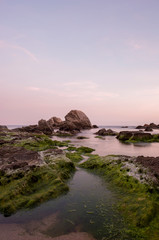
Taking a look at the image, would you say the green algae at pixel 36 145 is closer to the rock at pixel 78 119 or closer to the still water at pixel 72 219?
the still water at pixel 72 219

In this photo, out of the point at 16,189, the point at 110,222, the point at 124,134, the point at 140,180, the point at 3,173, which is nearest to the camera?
the point at 110,222

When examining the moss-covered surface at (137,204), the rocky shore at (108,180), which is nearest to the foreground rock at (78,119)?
the rocky shore at (108,180)

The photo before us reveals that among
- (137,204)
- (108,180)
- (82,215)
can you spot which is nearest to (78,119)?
(108,180)

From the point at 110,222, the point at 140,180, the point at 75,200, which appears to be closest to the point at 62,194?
the point at 75,200

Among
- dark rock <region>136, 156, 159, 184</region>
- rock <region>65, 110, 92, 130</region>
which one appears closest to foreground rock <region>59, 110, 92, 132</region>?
rock <region>65, 110, 92, 130</region>

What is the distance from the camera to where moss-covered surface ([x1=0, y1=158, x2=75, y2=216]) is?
774 cm

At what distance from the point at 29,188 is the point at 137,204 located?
20.2ft

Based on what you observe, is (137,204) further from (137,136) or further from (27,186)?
(137,136)

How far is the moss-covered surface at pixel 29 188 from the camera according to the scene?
7.74m

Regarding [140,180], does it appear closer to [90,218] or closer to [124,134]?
[90,218]

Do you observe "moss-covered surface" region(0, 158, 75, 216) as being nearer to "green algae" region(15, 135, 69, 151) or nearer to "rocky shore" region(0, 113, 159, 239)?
"rocky shore" region(0, 113, 159, 239)

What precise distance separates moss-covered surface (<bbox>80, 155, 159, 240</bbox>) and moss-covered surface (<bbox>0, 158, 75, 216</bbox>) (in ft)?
11.8

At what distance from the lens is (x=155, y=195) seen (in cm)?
801

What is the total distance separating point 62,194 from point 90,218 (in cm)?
270
